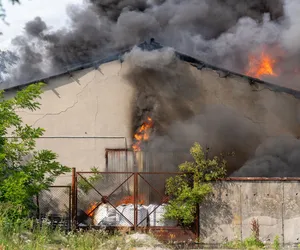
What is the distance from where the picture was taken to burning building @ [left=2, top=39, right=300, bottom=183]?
19703 mm

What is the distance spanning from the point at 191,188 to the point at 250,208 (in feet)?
6.20

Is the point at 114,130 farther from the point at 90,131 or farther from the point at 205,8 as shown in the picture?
the point at 205,8

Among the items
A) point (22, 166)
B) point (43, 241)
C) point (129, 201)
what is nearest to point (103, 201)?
point (129, 201)

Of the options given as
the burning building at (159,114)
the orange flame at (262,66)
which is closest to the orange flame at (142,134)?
the burning building at (159,114)

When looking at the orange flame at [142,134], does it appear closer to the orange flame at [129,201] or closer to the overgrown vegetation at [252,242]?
the orange flame at [129,201]

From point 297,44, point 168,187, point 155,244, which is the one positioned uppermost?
point 297,44

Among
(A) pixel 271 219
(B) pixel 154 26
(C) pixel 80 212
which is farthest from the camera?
(B) pixel 154 26

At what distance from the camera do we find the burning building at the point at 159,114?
19.7 metres

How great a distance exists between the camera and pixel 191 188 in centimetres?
1600

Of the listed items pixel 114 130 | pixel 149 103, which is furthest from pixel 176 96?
pixel 114 130

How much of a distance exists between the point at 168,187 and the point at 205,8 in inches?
712

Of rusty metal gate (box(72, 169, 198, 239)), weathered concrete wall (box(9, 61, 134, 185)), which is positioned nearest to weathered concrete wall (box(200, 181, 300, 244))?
rusty metal gate (box(72, 169, 198, 239))

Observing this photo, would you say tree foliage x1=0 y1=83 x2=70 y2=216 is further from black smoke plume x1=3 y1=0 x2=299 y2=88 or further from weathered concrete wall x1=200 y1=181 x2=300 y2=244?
black smoke plume x1=3 y1=0 x2=299 y2=88

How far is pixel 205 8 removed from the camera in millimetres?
31578
